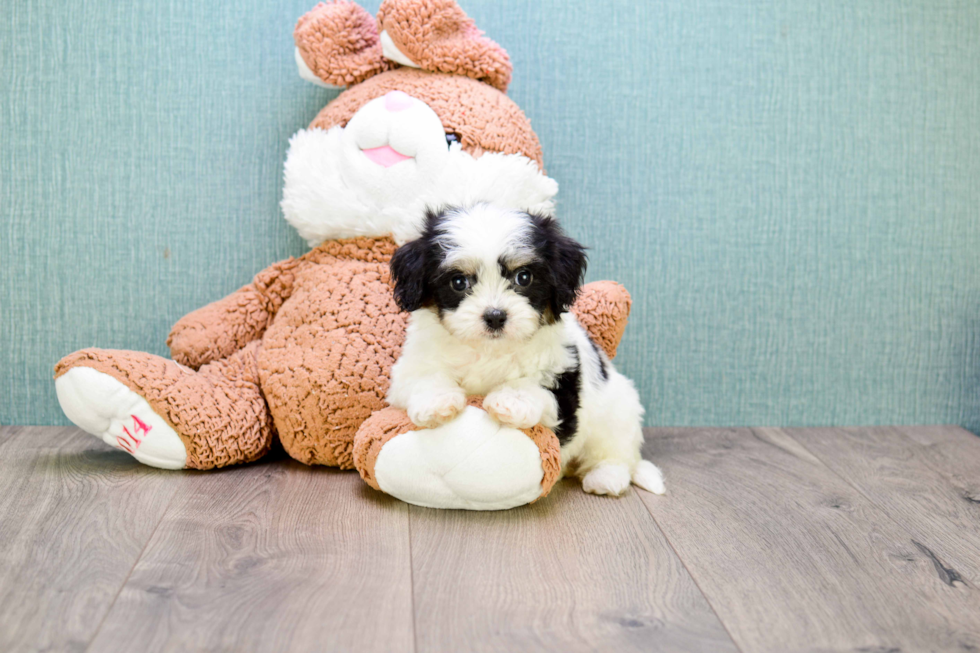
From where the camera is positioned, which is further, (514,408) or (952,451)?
(952,451)

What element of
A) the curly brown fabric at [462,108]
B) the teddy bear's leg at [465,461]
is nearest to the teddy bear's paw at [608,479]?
the teddy bear's leg at [465,461]

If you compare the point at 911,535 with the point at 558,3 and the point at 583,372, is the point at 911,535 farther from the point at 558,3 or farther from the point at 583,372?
the point at 558,3

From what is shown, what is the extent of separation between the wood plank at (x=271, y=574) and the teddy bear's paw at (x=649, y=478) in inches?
21.4

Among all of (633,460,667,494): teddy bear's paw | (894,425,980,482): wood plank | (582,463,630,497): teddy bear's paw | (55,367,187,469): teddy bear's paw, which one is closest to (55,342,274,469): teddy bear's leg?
(55,367,187,469): teddy bear's paw

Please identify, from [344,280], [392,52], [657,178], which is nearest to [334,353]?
[344,280]

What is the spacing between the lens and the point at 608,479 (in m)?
1.80

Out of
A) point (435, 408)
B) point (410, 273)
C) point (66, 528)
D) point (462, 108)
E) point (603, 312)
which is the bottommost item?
point (66, 528)

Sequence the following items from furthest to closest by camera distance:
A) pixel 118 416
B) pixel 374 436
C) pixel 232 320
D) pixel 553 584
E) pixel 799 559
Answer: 1. pixel 232 320
2. pixel 118 416
3. pixel 374 436
4. pixel 799 559
5. pixel 553 584

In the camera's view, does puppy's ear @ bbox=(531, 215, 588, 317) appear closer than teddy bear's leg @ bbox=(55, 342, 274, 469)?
Yes

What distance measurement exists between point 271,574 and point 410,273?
0.59m

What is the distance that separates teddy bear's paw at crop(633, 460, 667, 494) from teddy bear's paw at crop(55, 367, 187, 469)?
102 centimetres

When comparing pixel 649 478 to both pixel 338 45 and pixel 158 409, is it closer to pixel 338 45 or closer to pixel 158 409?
pixel 158 409

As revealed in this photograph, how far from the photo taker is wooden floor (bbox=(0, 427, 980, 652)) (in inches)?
47.4

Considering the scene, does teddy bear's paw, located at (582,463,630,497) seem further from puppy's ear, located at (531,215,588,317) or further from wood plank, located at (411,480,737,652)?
puppy's ear, located at (531,215,588,317)
